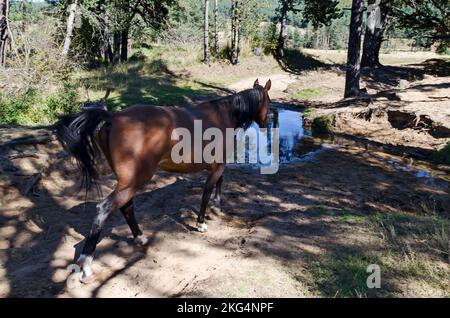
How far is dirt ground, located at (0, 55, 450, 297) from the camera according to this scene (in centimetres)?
390

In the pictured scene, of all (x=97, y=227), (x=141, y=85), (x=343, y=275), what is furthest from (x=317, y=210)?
(x=141, y=85)

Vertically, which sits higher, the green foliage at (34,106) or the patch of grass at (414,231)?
the green foliage at (34,106)

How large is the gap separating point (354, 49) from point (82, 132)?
14908 millimetres

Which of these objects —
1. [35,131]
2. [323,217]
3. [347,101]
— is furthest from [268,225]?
[347,101]

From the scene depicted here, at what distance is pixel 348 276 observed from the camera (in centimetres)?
391

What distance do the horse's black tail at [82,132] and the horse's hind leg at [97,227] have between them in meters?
0.63

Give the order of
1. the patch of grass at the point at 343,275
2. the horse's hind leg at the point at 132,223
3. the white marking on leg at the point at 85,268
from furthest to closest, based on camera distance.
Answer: the horse's hind leg at the point at 132,223 → the white marking on leg at the point at 85,268 → the patch of grass at the point at 343,275

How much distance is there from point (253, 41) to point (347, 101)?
55.5 feet

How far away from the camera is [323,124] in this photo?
1365cm

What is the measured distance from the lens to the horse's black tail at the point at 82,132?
14.6 ft

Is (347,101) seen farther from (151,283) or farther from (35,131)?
(151,283)

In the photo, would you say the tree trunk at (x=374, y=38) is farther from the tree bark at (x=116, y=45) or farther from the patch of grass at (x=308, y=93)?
the tree bark at (x=116, y=45)

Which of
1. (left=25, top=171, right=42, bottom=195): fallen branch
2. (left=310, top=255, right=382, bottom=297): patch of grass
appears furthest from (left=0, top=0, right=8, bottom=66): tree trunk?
(left=310, top=255, right=382, bottom=297): patch of grass

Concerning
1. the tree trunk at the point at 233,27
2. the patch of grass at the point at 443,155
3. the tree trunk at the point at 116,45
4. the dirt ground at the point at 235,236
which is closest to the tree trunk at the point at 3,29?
the dirt ground at the point at 235,236
